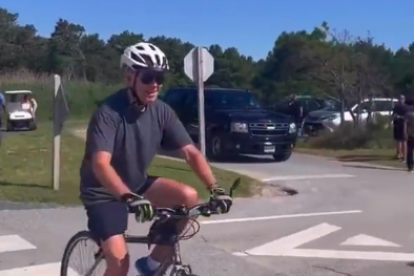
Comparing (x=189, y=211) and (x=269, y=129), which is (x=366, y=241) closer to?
(x=189, y=211)

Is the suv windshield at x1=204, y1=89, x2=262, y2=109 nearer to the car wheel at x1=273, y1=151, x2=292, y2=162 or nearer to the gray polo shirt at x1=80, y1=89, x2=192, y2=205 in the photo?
the car wheel at x1=273, y1=151, x2=292, y2=162

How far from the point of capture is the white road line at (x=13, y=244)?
978cm

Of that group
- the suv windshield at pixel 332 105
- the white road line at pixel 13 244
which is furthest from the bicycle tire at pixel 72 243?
the suv windshield at pixel 332 105

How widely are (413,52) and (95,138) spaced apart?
5030cm

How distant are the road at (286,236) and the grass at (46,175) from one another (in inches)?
35.0

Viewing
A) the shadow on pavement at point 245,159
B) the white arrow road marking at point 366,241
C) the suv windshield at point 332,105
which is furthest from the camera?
the suv windshield at point 332,105

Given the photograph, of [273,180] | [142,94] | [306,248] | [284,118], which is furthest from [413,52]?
[142,94]

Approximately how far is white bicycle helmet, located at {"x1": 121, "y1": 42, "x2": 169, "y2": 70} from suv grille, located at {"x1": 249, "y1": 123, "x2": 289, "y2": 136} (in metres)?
16.7

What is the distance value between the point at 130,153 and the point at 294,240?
578 cm

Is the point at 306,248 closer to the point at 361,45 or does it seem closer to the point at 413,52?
the point at 361,45

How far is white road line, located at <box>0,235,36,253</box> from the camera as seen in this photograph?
978 centimetres

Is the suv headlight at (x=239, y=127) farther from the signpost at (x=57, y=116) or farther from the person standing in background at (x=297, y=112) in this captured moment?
the person standing in background at (x=297, y=112)

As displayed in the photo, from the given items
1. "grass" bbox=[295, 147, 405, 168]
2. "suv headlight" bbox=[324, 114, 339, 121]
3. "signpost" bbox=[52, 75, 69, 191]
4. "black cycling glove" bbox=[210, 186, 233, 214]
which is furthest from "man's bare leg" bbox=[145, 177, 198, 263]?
"suv headlight" bbox=[324, 114, 339, 121]

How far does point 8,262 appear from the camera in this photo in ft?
29.6
